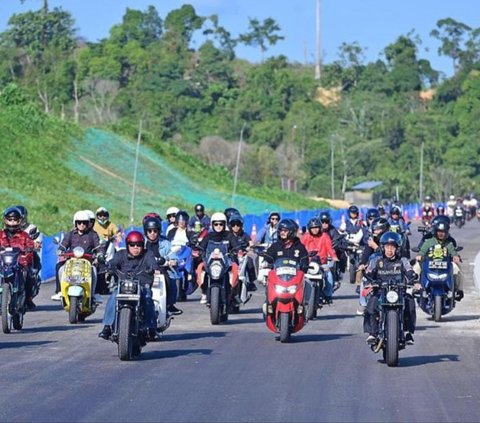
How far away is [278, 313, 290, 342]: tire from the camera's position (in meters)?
17.7

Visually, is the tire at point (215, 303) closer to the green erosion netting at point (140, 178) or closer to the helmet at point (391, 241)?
the helmet at point (391, 241)

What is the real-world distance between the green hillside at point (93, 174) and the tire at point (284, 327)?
37.9 meters

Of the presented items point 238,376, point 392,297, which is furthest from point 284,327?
point 238,376

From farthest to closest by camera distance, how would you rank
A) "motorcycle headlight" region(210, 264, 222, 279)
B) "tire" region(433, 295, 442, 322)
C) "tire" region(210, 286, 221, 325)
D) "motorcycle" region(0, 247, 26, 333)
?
"tire" region(433, 295, 442, 322)
"motorcycle headlight" region(210, 264, 222, 279)
"tire" region(210, 286, 221, 325)
"motorcycle" region(0, 247, 26, 333)

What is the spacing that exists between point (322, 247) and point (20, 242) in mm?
5308

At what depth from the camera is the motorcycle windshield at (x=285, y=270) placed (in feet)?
58.4

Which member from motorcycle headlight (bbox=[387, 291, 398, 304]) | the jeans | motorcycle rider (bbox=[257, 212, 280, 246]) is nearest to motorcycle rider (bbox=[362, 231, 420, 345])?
motorcycle headlight (bbox=[387, 291, 398, 304])

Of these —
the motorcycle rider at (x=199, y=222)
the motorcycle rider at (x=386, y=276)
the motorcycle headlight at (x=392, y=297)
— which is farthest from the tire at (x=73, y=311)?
the motorcycle rider at (x=199, y=222)

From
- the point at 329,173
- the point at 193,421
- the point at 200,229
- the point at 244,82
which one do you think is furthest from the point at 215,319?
the point at 244,82

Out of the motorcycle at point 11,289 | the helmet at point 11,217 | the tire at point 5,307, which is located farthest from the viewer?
the helmet at point 11,217

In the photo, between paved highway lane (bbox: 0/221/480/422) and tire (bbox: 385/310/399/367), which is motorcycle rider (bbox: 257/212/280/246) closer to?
paved highway lane (bbox: 0/221/480/422)

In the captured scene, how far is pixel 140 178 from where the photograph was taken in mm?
78438

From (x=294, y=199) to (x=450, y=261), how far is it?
7124 cm

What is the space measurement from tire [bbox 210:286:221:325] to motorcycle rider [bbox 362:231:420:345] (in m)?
4.61
